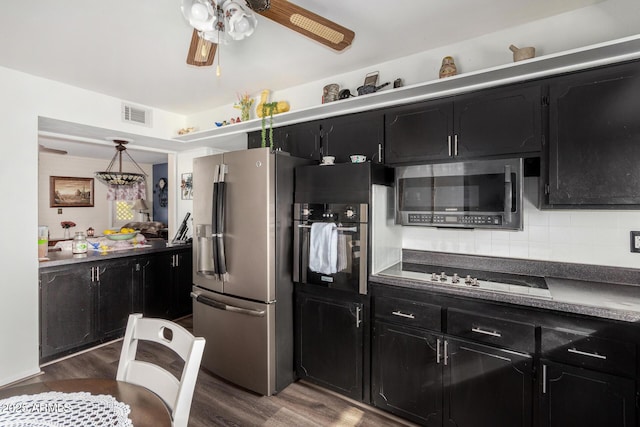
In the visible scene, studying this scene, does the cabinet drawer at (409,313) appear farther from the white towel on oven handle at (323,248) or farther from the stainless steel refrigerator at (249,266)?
the stainless steel refrigerator at (249,266)

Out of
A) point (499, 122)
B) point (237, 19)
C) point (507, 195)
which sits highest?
point (237, 19)

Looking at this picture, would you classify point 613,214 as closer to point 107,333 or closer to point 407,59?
point 407,59

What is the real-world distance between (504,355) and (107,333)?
3.56 metres

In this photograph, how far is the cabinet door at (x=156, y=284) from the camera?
359cm

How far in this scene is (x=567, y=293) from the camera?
175cm

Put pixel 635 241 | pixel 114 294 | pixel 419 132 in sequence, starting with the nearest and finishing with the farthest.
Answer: pixel 635 241 → pixel 419 132 → pixel 114 294

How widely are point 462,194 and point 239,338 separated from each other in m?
1.95

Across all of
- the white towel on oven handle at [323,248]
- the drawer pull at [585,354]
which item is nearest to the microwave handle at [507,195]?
the drawer pull at [585,354]

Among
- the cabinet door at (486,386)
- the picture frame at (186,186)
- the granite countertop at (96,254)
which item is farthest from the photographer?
the picture frame at (186,186)

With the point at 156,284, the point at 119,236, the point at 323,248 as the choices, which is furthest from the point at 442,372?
the point at 119,236

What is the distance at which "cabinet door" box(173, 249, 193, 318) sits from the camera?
390cm

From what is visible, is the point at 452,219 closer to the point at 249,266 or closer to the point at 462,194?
the point at 462,194

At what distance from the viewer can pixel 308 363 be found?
2.49 metres

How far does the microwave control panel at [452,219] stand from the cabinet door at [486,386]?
2.45 ft
